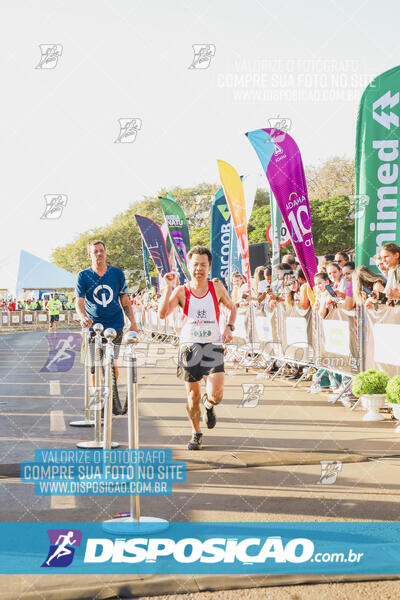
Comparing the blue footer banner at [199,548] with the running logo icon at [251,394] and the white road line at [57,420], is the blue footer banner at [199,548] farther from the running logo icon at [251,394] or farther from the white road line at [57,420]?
the running logo icon at [251,394]

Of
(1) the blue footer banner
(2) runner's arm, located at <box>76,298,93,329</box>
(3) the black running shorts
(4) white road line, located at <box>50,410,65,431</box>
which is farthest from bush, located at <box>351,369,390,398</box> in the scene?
(1) the blue footer banner

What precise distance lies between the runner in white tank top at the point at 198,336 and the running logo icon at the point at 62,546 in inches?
106

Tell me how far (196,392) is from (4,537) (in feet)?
9.83

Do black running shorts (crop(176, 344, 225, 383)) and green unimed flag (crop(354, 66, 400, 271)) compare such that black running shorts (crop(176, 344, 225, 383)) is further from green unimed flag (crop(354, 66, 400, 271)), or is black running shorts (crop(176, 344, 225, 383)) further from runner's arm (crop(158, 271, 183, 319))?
green unimed flag (crop(354, 66, 400, 271))

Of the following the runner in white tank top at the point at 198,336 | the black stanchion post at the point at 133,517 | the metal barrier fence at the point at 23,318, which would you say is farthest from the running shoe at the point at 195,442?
the metal barrier fence at the point at 23,318

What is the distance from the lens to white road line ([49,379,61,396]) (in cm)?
1185

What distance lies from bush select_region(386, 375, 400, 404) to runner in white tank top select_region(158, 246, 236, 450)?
86.4 inches

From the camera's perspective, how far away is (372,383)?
8.71 m

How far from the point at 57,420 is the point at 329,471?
4.17m

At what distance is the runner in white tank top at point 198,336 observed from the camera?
694 centimetres

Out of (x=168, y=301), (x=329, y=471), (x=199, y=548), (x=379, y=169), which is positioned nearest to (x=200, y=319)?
(x=168, y=301)

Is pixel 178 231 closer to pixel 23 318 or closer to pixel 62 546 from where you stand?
pixel 62 546

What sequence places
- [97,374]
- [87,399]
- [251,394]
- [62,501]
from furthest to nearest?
[251,394] → [87,399] → [97,374] → [62,501]

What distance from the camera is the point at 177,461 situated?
635cm
